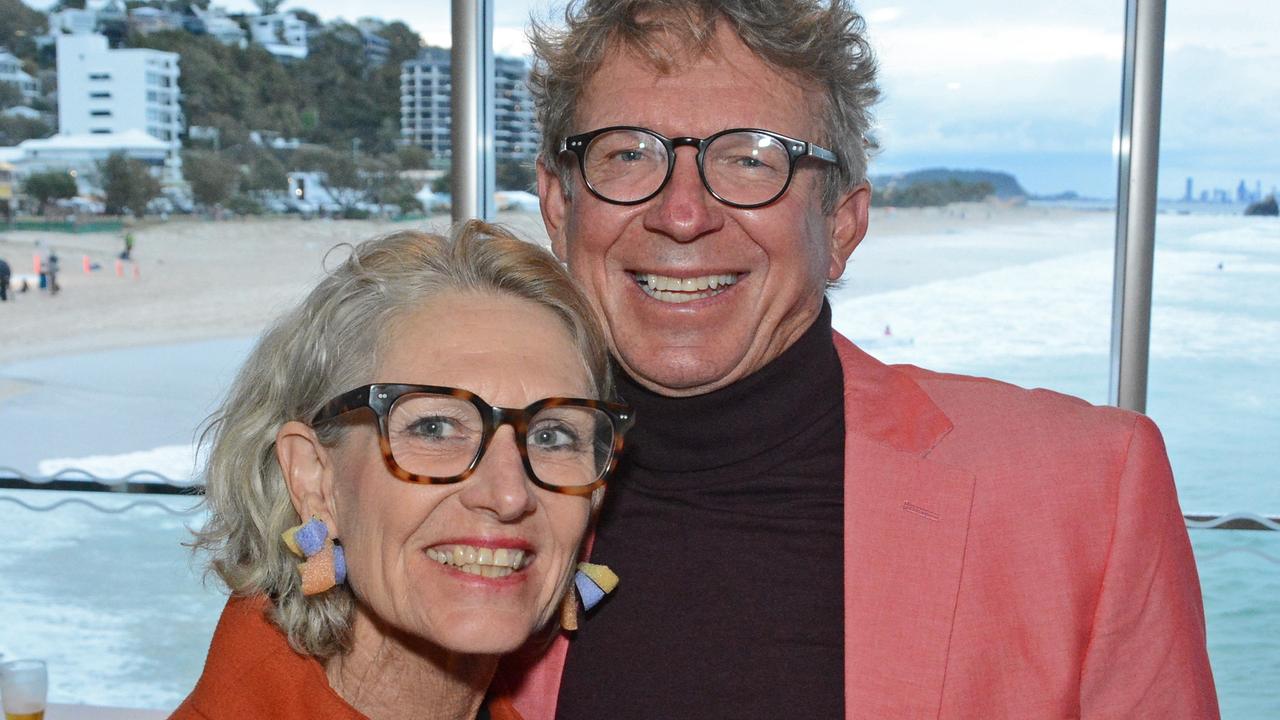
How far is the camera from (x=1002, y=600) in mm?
1522

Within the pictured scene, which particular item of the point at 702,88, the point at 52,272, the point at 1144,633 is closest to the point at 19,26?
the point at 52,272

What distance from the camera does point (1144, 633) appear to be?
A: 59.5 inches

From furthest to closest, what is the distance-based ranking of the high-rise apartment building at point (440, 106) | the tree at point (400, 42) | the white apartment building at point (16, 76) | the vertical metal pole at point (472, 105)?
the white apartment building at point (16, 76) → the tree at point (400, 42) → the high-rise apartment building at point (440, 106) → the vertical metal pole at point (472, 105)

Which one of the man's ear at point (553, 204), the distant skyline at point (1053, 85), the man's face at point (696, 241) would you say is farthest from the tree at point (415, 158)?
the man's face at point (696, 241)

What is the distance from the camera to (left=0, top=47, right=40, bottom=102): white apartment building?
563 cm

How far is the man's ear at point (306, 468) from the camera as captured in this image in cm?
139

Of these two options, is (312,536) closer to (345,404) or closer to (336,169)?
(345,404)

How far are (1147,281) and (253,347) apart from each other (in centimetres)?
293

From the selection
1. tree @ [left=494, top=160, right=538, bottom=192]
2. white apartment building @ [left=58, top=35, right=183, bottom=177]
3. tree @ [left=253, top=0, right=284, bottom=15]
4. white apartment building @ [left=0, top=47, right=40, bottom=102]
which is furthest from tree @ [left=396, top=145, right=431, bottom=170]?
white apartment building @ [left=0, top=47, right=40, bottom=102]

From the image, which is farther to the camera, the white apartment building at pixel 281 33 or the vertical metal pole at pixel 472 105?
the white apartment building at pixel 281 33

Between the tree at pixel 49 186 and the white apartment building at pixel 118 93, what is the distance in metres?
0.22

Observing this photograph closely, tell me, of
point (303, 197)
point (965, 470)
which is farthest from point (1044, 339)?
point (965, 470)

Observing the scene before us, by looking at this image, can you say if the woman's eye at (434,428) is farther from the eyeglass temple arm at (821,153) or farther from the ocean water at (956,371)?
the ocean water at (956,371)

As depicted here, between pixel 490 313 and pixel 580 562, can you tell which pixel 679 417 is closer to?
pixel 580 562
